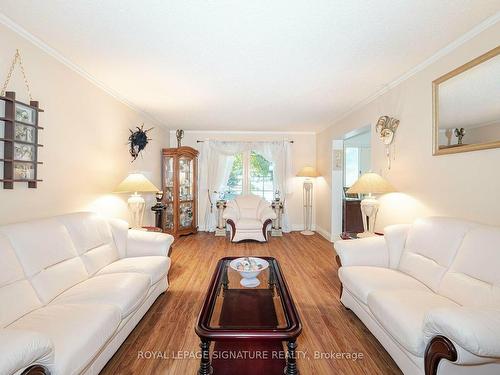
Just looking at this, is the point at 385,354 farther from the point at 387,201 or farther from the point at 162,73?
the point at 162,73

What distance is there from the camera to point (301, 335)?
204cm

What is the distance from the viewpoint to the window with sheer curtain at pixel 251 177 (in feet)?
19.9

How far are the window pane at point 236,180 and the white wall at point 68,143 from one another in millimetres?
2772

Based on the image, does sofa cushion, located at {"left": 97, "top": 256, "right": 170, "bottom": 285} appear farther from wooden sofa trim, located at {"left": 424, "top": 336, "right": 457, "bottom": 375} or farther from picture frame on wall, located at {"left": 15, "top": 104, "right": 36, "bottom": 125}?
wooden sofa trim, located at {"left": 424, "top": 336, "right": 457, "bottom": 375}

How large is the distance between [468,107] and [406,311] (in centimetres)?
174

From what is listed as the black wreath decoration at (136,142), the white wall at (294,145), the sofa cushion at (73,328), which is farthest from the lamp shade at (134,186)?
the white wall at (294,145)

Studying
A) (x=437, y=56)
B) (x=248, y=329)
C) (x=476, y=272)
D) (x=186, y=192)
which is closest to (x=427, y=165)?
(x=437, y=56)

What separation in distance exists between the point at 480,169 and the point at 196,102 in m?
3.39

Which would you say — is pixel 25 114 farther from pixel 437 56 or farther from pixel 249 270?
pixel 437 56

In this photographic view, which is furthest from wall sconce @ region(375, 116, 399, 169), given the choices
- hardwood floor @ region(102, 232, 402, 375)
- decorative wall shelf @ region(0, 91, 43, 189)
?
decorative wall shelf @ region(0, 91, 43, 189)

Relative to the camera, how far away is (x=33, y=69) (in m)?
2.11

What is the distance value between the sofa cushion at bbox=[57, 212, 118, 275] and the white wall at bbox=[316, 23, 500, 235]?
320 centimetres

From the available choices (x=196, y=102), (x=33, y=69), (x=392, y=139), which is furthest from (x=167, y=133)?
(x=392, y=139)

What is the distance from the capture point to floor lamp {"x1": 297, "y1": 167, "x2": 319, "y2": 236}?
18.2 feet
